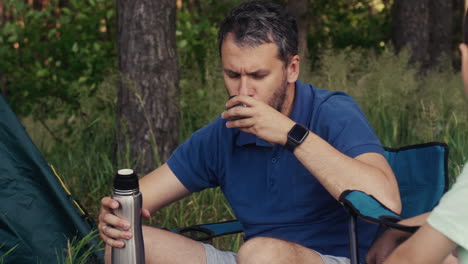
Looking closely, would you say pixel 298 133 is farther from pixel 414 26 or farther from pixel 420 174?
pixel 414 26

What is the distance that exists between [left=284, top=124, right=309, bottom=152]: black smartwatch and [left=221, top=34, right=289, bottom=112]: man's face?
0.34 meters

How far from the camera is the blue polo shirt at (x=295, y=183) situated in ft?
8.01

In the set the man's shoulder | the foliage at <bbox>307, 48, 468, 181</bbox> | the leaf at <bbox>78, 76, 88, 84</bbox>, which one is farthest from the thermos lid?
the leaf at <bbox>78, 76, 88, 84</bbox>

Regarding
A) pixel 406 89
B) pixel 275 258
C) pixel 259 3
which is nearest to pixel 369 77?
pixel 406 89

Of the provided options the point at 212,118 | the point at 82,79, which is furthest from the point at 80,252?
the point at 82,79

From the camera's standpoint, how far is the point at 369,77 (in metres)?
5.39

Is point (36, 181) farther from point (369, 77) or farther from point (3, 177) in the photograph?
point (369, 77)

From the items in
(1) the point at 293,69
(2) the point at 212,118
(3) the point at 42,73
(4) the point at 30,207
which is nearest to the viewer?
(1) the point at 293,69

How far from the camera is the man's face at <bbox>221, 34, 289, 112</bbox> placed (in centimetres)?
246

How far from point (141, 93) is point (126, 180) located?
2.30 m

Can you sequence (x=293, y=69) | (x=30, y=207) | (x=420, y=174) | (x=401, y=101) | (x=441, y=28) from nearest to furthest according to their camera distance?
(x=420, y=174) → (x=293, y=69) → (x=30, y=207) → (x=401, y=101) → (x=441, y=28)

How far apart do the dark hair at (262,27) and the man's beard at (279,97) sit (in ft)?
0.27

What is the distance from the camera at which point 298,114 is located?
2531 mm

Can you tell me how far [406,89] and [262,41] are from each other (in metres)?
2.74
